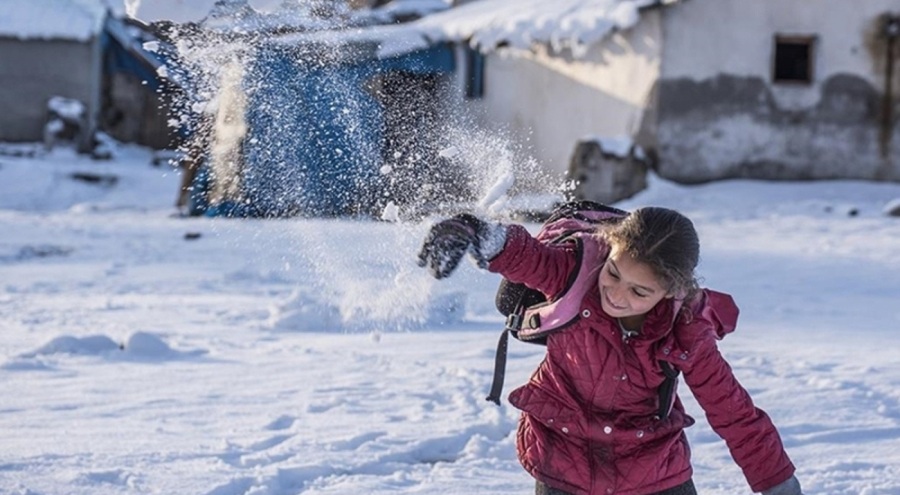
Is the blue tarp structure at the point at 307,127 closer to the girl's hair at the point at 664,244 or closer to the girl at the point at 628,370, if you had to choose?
the girl at the point at 628,370

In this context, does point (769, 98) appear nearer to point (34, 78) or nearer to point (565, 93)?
point (565, 93)

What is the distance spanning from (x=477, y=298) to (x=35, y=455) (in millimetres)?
3661

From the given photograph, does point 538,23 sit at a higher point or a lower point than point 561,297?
higher

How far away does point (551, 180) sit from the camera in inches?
585

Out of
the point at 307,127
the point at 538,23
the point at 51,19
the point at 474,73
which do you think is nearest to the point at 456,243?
the point at 307,127

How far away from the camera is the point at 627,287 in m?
2.44

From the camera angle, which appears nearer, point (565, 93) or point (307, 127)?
point (307, 127)

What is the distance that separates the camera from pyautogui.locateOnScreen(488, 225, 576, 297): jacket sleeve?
2445 mm

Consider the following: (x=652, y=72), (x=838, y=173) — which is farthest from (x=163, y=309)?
(x=838, y=173)

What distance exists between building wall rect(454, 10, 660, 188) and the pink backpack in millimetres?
11415

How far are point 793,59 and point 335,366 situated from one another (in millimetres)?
11005

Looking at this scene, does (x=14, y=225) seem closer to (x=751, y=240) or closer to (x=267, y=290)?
(x=267, y=290)

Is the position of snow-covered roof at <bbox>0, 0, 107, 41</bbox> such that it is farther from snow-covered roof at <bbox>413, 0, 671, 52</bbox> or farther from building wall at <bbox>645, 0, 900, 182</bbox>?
building wall at <bbox>645, 0, 900, 182</bbox>

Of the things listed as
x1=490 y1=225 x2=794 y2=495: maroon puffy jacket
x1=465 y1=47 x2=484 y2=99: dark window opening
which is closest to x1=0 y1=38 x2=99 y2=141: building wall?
x1=465 y1=47 x2=484 y2=99: dark window opening
